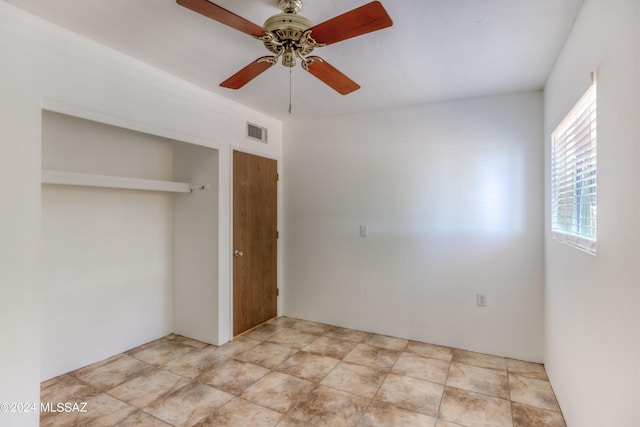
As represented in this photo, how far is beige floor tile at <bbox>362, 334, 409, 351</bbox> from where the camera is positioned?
10.9 ft

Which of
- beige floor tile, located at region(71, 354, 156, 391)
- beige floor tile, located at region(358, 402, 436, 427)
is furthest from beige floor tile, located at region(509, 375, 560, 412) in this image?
beige floor tile, located at region(71, 354, 156, 391)

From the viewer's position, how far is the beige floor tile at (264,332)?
141 inches

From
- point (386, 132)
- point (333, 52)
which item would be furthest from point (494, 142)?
point (333, 52)

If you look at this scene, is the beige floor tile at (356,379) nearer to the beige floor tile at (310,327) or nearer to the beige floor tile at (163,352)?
the beige floor tile at (310,327)

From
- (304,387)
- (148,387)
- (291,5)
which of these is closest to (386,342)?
(304,387)

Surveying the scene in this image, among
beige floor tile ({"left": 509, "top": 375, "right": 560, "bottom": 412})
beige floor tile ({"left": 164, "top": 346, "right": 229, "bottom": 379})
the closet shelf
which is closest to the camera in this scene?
the closet shelf

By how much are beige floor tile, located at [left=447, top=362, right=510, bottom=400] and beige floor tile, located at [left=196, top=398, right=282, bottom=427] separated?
1.47m

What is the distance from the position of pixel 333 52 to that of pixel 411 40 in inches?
21.6

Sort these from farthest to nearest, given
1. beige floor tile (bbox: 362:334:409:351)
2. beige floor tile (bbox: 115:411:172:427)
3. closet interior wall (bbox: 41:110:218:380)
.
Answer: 1. beige floor tile (bbox: 362:334:409:351)
2. closet interior wall (bbox: 41:110:218:380)
3. beige floor tile (bbox: 115:411:172:427)

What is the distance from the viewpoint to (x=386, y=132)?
3.60 m

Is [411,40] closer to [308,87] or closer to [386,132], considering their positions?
[308,87]

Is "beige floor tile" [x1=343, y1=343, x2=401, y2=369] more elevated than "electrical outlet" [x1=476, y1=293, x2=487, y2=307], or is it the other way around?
"electrical outlet" [x1=476, y1=293, x2=487, y2=307]

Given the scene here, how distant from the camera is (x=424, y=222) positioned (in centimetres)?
342

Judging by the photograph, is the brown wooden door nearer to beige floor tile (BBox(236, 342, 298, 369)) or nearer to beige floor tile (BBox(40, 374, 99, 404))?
beige floor tile (BBox(236, 342, 298, 369))
